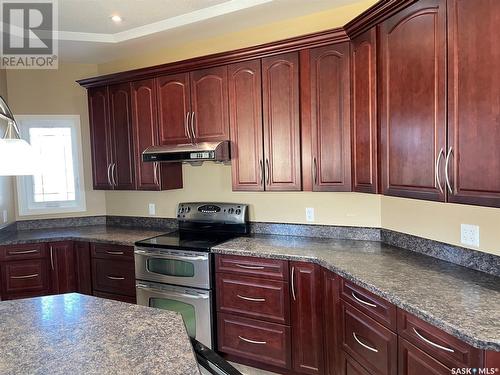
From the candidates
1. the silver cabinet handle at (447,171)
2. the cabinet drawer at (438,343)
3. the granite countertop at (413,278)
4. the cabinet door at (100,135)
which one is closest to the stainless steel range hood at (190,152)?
the cabinet door at (100,135)

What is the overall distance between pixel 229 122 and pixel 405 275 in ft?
5.77

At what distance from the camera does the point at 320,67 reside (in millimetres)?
2617

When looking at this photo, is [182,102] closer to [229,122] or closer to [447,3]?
[229,122]

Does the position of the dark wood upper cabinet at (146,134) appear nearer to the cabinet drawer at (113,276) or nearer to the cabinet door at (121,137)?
the cabinet door at (121,137)

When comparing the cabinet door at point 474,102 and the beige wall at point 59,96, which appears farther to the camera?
the beige wall at point 59,96

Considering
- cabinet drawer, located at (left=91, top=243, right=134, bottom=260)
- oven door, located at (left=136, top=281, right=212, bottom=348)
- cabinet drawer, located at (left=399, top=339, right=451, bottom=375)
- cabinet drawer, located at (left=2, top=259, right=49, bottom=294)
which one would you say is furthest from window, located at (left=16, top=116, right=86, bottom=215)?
cabinet drawer, located at (left=399, top=339, right=451, bottom=375)

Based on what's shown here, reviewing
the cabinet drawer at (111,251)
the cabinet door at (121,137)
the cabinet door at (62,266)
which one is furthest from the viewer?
the cabinet door at (121,137)

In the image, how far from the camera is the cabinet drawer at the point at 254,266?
2520 millimetres

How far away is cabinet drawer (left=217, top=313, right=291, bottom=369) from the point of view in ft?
8.46

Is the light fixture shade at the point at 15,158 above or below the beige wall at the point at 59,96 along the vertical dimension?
below

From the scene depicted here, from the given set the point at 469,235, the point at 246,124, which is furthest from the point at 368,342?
the point at 246,124

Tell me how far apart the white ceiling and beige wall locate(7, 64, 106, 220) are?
341 millimetres

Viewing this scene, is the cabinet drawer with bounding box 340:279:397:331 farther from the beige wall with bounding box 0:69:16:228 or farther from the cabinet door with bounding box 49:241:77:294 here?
the beige wall with bounding box 0:69:16:228

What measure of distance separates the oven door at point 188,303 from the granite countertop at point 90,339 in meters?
1.18
